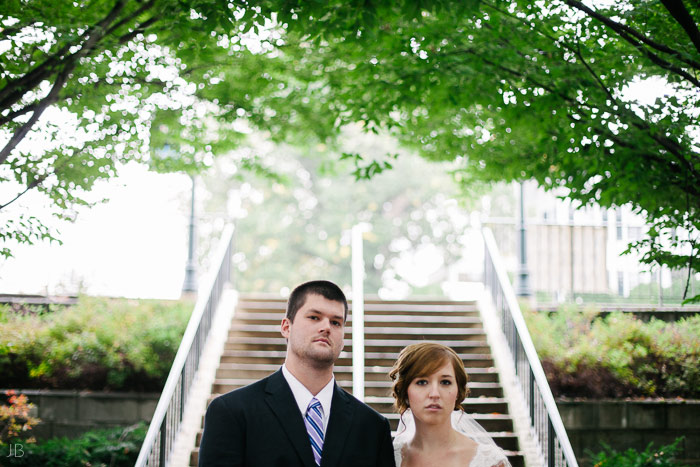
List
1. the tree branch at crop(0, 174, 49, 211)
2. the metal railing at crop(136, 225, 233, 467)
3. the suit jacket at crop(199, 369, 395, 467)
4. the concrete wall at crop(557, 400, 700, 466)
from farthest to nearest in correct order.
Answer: the concrete wall at crop(557, 400, 700, 466)
the metal railing at crop(136, 225, 233, 467)
the tree branch at crop(0, 174, 49, 211)
the suit jacket at crop(199, 369, 395, 467)

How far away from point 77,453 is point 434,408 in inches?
227

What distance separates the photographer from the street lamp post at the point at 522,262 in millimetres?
11492

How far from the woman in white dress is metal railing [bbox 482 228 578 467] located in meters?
2.70

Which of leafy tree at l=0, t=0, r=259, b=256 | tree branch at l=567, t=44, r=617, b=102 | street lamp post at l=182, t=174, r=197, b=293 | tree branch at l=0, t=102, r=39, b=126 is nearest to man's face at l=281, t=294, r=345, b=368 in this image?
leafy tree at l=0, t=0, r=259, b=256

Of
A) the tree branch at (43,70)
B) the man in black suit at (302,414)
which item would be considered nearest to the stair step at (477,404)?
the tree branch at (43,70)

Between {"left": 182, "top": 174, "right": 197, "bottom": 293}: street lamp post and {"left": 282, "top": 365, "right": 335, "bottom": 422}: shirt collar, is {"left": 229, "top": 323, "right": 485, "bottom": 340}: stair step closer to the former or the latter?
{"left": 182, "top": 174, "right": 197, "bottom": 293}: street lamp post

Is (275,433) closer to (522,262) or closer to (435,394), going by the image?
(435,394)

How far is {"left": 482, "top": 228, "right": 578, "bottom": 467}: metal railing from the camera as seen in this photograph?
6.38 meters

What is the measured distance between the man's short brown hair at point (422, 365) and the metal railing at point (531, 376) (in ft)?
9.52

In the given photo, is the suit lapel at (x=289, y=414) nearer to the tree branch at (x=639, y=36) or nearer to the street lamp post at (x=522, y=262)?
the tree branch at (x=639, y=36)

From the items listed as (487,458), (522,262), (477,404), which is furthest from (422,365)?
(522,262)

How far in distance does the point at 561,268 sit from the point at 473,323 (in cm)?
322

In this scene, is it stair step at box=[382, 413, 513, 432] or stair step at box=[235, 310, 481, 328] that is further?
stair step at box=[235, 310, 481, 328]

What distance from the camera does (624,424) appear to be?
8383 mm
